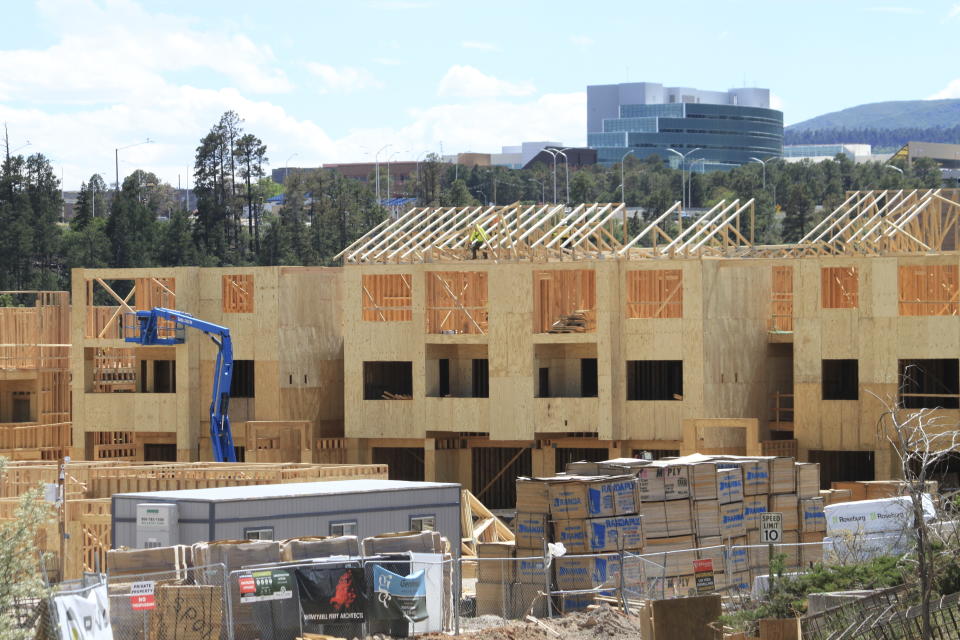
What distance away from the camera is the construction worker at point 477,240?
53.1 metres

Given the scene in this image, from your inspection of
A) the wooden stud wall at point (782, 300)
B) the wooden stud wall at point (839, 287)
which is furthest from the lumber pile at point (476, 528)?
the wooden stud wall at point (782, 300)

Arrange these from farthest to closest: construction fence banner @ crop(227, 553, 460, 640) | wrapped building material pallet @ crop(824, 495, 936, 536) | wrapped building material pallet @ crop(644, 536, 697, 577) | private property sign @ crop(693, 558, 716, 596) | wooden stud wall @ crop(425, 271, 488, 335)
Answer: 1. wooden stud wall @ crop(425, 271, 488, 335)
2. wrapped building material pallet @ crop(824, 495, 936, 536)
3. wrapped building material pallet @ crop(644, 536, 697, 577)
4. private property sign @ crop(693, 558, 716, 596)
5. construction fence banner @ crop(227, 553, 460, 640)

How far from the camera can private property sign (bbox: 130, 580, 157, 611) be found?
2483 cm

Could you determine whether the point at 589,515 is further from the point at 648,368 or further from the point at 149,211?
the point at 149,211

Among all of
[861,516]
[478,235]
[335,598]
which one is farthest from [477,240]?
[335,598]

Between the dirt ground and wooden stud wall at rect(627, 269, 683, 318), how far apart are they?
23.3m

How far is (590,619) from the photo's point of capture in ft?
90.8

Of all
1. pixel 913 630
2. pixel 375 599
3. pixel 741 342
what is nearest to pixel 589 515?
pixel 375 599

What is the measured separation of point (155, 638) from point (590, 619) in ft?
23.8

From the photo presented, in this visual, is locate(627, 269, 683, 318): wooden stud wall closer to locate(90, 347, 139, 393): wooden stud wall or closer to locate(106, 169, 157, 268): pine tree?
locate(90, 347, 139, 393): wooden stud wall

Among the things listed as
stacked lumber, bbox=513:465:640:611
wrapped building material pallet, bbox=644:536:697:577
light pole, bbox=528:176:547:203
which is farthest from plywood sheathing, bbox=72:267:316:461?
light pole, bbox=528:176:547:203

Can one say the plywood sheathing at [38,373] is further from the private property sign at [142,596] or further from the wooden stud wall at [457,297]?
the private property sign at [142,596]

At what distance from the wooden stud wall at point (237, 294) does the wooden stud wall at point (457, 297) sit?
661 cm

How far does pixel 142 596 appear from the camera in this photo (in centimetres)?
2489
